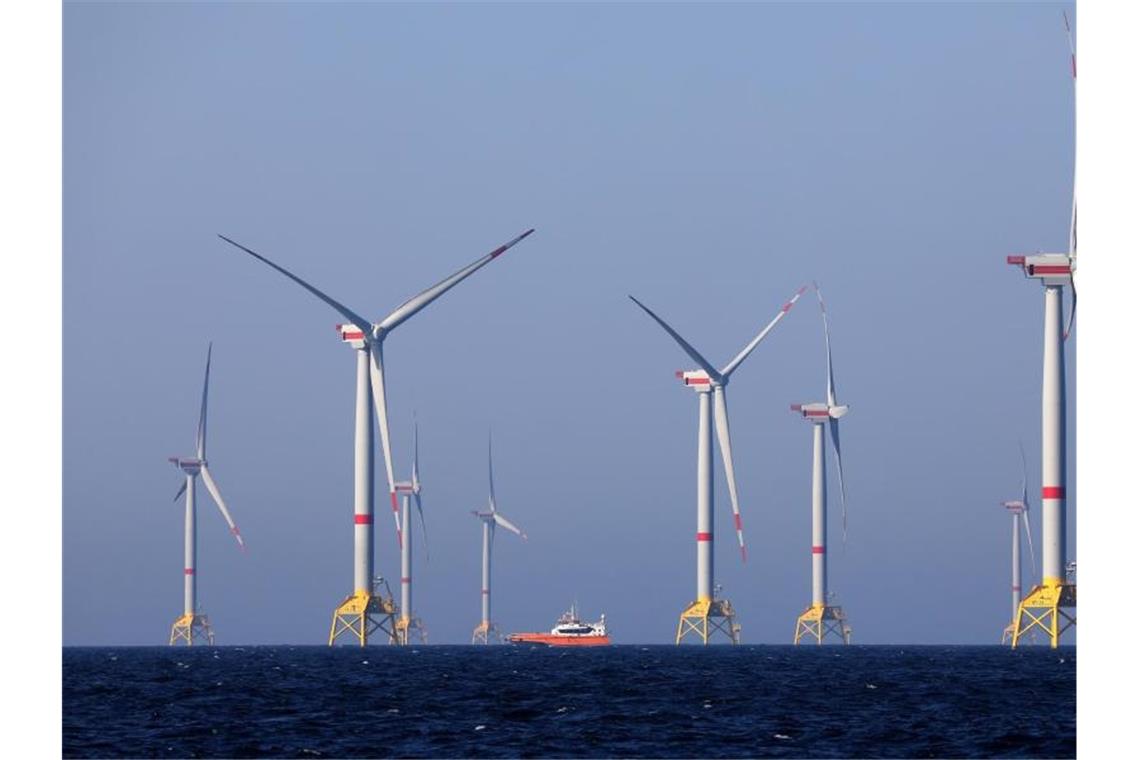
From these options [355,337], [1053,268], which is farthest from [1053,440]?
[355,337]

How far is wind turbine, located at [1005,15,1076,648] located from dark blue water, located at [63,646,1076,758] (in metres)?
5.55

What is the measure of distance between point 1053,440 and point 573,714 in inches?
2104

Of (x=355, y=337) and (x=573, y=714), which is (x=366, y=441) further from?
(x=573, y=714)

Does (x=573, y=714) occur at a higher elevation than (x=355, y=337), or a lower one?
lower

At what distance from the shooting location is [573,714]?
339 feet

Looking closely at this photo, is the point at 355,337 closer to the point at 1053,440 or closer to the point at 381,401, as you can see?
the point at 381,401

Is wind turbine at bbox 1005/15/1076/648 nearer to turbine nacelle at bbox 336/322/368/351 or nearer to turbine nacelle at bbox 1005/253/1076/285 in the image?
turbine nacelle at bbox 1005/253/1076/285

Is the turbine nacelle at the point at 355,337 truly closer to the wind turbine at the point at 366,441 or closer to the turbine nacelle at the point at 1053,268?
the wind turbine at the point at 366,441

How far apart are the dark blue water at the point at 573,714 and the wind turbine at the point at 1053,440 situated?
5552 millimetres

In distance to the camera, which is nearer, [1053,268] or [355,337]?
[1053,268]

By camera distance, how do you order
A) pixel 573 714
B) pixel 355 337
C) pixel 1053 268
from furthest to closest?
pixel 355 337 → pixel 1053 268 → pixel 573 714

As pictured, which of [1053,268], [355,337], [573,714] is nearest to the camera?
[573,714]

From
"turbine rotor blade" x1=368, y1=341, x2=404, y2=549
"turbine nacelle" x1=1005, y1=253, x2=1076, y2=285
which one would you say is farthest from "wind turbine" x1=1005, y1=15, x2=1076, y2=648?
"turbine rotor blade" x1=368, y1=341, x2=404, y2=549

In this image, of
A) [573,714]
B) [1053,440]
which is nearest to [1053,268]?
[1053,440]
